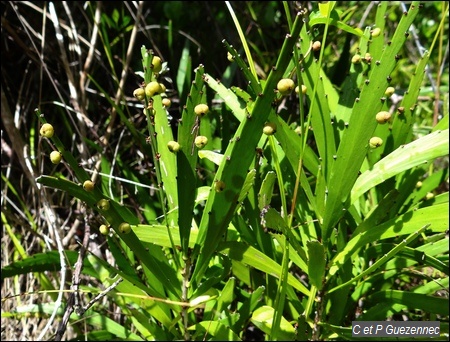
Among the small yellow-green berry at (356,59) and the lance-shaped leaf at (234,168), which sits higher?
the small yellow-green berry at (356,59)

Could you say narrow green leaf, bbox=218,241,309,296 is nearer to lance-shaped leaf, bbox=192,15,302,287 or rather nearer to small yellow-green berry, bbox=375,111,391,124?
lance-shaped leaf, bbox=192,15,302,287

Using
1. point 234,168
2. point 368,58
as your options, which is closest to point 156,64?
point 234,168

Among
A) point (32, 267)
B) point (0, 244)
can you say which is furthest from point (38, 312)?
point (0, 244)

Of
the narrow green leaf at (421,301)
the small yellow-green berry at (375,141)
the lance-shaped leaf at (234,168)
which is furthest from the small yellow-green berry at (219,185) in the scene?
the narrow green leaf at (421,301)

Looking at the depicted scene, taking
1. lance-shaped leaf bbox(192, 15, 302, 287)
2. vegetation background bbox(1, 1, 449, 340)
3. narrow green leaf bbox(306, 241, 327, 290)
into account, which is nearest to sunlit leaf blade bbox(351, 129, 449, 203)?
vegetation background bbox(1, 1, 449, 340)

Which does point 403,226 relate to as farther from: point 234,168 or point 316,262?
point 234,168

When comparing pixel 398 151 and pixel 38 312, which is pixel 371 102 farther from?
pixel 38 312

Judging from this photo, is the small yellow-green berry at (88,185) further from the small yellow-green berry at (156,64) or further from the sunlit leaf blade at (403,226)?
the sunlit leaf blade at (403,226)

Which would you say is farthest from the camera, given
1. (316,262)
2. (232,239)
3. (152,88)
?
(232,239)

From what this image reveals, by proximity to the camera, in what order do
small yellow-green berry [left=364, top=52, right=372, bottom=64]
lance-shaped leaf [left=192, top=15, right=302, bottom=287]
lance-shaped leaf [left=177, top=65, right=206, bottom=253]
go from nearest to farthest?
lance-shaped leaf [left=192, top=15, right=302, bottom=287], lance-shaped leaf [left=177, top=65, right=206, bottom=253], small yellow-green berry [left=364, top=52, right=372, bottom=64]

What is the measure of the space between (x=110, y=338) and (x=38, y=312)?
146 mm

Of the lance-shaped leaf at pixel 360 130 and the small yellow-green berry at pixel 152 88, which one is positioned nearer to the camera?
the small yellow-green berry at pixel 152 88

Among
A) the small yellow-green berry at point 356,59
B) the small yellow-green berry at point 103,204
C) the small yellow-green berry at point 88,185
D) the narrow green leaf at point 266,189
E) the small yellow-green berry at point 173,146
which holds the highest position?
the small yellow-green berry at point 356,59

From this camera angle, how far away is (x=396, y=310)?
78 cm
